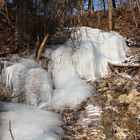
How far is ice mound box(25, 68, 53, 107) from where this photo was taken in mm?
7586

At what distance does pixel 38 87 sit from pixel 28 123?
1649 mm

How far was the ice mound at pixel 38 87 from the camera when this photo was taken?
759 cm

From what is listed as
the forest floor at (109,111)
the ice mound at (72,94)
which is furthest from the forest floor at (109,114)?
the ice mound at (72,94)

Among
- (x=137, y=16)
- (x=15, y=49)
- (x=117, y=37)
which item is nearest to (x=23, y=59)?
(x=15, y=49)

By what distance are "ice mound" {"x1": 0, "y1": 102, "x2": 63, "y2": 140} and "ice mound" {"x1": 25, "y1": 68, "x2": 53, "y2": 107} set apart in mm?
367

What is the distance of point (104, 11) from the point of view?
15.3m

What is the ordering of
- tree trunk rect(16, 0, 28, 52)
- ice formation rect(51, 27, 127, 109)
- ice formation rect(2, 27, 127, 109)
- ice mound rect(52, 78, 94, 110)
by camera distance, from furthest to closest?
tree trunk rect(16, 0, 28, 52), ice formation rect(51, 27, 127, 109), ice formation rect(2, 27, 127, 109), ice mound rect(52, 78, 94, 110)

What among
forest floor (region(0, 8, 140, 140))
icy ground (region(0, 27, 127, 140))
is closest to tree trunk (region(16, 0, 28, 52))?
forest floor (region(0, 8, 140, 140))

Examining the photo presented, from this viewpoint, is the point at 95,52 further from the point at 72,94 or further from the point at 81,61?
the point at 72,94

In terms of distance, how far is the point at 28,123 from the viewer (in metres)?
6.25

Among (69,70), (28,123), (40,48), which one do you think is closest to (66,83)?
(69,70)

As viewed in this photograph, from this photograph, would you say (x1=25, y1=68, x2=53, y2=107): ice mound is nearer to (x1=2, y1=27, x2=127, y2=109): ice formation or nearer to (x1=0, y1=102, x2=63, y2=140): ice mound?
(x1=2, y1=27, x2=127, y2=109): ice formation

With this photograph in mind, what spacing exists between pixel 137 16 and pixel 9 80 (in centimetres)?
792

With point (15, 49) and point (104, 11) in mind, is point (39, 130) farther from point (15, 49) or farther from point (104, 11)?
point (104, 11)
